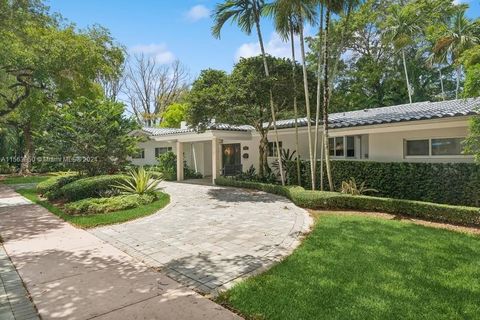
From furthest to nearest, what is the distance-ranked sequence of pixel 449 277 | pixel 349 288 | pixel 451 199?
pixel 451 199 → pixel 449 277 → pixel 349 288

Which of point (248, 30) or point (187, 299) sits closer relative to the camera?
point (187, 299)

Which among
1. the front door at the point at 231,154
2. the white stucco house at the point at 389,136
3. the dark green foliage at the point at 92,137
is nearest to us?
the white stucco house at the point at 389,136

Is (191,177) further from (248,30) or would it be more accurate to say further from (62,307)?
(62,307)

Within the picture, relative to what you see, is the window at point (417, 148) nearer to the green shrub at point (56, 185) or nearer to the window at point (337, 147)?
the window at point (337, 147)

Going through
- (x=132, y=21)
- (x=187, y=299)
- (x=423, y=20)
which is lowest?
(x=187, y=299)

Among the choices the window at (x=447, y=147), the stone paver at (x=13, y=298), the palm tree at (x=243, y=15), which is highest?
the palm tree at (x=243, y=15)

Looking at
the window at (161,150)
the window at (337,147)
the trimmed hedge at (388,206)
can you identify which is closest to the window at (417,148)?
the window at (337,147)

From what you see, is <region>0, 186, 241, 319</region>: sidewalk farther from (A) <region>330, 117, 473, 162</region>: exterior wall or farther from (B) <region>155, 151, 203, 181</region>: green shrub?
(B) <region>155, 151, 203, 181</region>: green shrub

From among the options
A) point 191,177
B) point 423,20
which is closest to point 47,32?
point 191,177

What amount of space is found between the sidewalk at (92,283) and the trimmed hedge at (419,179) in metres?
8.60

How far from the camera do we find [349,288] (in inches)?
168

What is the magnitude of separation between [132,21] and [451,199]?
15326mm

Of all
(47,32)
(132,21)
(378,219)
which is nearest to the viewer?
(378,219)

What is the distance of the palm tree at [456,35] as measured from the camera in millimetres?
16062
